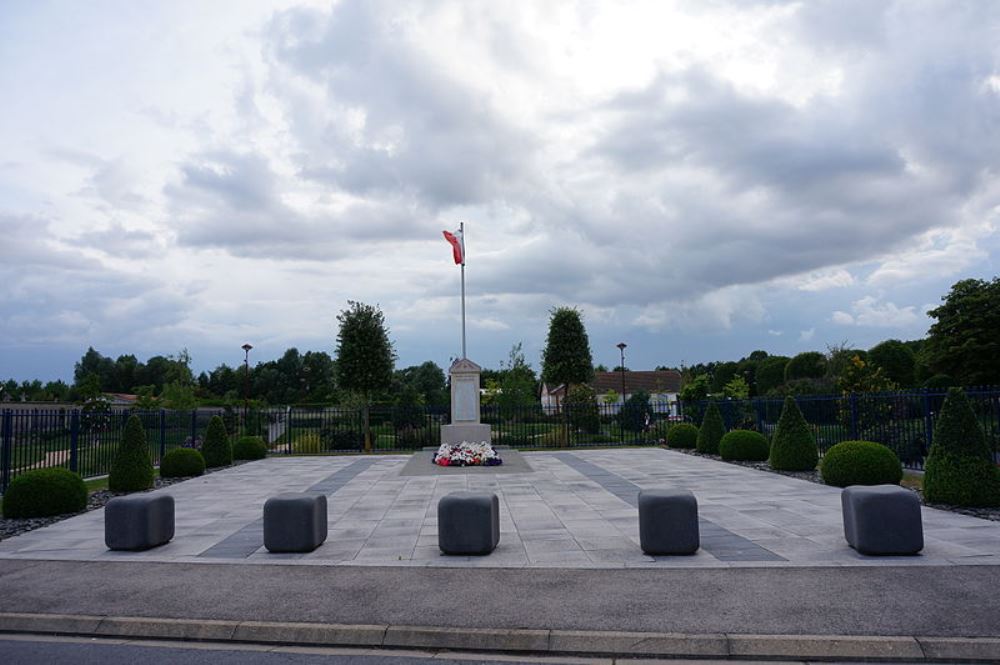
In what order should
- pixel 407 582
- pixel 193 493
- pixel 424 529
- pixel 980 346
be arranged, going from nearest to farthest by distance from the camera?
pixel 407 582 → pixel 424 529 → pixel 193 493 → pixel 980 346

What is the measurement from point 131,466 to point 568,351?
2155 cm

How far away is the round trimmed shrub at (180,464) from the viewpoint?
20.2 metres

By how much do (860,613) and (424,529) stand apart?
261 inches

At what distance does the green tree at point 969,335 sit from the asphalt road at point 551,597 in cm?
3523

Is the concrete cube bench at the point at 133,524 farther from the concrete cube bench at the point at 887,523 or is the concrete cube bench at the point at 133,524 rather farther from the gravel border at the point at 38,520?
the concrete cube bench at the point at 887,523

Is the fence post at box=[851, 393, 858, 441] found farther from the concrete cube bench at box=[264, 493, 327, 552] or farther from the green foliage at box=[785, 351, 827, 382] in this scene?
the green foliage at box=[785, 351, 827, 382]

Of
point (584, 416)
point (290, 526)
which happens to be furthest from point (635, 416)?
point (290, 526)

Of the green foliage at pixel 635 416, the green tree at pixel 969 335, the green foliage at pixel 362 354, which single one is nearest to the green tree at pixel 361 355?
the green foliage at pixel 362 354

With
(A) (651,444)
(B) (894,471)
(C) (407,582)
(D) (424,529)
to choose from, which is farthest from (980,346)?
(C) (407,582)

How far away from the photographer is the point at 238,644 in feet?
21.3

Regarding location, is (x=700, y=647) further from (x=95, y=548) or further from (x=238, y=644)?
(x=95, y=548)

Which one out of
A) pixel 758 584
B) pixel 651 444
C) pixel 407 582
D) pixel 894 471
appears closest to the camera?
pixel 758 584

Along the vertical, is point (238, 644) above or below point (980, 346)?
below

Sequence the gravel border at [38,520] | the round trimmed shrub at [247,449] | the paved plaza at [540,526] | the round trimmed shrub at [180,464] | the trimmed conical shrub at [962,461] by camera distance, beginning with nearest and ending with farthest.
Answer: the paved plaza at [540,526] → the trimmed conical shrub at [962,461] → the gravel border at [38,520] → the round trimmed shrub at [180,464] → the round trimmed shrub at [247,449]
